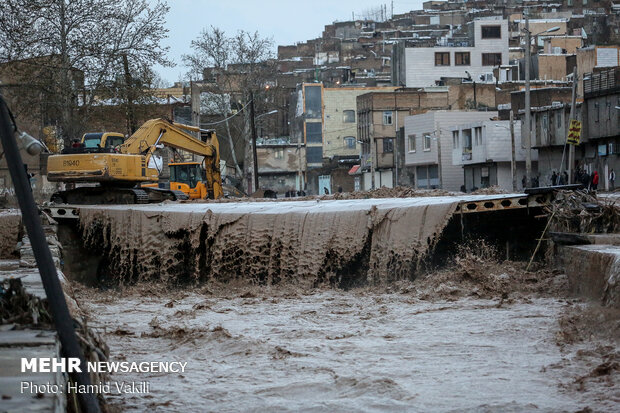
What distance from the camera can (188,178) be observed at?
3588 centimetres

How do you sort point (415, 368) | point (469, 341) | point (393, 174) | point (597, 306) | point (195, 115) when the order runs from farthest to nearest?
point (393, 174), point (195, 115), point (597, 306), point (469, 341), point (415, 368)

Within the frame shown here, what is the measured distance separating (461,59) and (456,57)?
90 cm

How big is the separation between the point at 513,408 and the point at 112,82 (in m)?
33.9

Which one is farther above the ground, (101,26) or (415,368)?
(101,26)

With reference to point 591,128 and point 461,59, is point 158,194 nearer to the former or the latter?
point 591,128

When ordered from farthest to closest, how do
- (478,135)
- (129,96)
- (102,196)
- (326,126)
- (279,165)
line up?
(326,126) < (279,165) < (478,135) < (129,96) < (102,196)

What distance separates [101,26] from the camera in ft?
127

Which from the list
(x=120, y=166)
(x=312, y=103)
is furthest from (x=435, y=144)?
(x=120, y=166)

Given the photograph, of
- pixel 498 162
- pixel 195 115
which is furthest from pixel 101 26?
pixel 498 162

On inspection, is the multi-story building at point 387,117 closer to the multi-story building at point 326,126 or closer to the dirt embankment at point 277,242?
the multi-story building at point 326,126

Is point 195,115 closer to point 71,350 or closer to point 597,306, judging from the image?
point 597,306

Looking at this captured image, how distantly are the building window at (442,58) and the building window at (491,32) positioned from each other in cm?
472

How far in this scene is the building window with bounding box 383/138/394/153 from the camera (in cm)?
7575

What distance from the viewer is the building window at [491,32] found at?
91.4m
